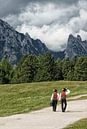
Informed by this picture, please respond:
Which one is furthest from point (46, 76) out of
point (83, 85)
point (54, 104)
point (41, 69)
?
point (54, 104)

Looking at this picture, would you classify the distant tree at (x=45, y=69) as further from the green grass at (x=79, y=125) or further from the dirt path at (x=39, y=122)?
the green grass at (x=79, y=125)

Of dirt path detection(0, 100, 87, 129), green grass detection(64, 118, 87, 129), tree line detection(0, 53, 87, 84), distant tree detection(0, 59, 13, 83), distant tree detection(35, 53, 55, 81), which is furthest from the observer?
distant tree detection(35, 53, 55, 81)

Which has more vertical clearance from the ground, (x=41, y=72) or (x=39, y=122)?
(x=41, y=72)

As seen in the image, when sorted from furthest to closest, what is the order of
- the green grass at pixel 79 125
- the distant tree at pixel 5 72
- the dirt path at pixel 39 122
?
the distant tree at pixel 5 72, the dirt path at pixel 39 122, the green grass at pixel 79 125

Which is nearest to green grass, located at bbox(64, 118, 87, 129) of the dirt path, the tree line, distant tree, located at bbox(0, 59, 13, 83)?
the dirt path

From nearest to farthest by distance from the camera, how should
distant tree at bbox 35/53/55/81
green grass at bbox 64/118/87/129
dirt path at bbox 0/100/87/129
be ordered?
1. green grass at bbox 64/118/87/129
2. dirt path at bbox 0/100/87/129
3. distant tree at bbox 35/53/55/81

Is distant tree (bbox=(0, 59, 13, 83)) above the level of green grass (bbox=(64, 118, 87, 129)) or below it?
above

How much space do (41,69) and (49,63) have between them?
12.3 ft

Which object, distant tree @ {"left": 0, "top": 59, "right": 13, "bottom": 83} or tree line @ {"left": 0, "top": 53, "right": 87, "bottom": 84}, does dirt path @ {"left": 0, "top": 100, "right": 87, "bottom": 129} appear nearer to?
tree line @ {"left": 0, "top": 53, "right": 87, "bottom": 84}

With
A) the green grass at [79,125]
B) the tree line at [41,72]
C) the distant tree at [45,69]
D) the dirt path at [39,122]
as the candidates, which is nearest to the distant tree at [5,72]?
Result: the tree line at [41,72]

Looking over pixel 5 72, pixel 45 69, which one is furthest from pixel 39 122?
pixel 5 72

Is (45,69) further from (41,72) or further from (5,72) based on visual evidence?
(5,72)

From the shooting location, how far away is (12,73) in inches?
5925

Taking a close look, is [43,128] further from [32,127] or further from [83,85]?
[83,85]
